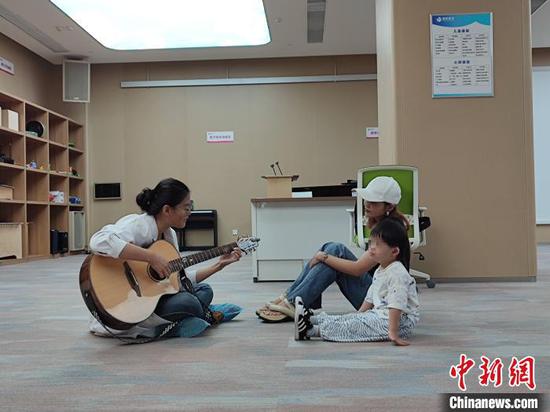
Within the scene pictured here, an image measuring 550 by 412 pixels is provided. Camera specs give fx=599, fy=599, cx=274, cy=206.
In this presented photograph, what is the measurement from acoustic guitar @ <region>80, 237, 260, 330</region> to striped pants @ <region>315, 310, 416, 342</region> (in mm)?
592

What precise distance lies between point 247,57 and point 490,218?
6625 mm

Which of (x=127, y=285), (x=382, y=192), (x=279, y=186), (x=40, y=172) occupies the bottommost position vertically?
(x=127, y=285)

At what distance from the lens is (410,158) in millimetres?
4855

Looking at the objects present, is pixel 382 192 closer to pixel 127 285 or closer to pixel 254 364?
pixel 254 364

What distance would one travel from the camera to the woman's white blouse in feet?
7.68

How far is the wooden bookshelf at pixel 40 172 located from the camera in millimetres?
8367

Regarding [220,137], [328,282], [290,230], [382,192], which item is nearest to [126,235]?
[328,282]

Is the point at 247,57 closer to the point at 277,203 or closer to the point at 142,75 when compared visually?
the point at 142,75

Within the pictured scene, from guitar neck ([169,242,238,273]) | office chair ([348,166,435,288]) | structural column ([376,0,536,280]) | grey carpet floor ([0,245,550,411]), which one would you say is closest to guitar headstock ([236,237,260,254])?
guitar neck ([169,242,238,273])

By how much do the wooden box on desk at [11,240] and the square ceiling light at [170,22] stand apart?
2939mm

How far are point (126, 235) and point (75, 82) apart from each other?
827 centimetres

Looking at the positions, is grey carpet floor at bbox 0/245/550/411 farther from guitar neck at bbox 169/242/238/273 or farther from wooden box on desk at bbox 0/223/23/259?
wooden box on desk at bbox 0/223/23/259

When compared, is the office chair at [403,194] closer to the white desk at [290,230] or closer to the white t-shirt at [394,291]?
the white desk at [290,230]

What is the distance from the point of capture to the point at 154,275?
2535 mm
